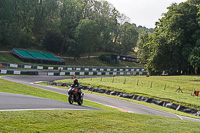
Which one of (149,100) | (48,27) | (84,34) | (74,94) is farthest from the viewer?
(48,27)

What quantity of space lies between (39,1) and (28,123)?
86752mm

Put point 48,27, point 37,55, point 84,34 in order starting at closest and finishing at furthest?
1. point 37,55
2. point 84,34
3. point 48,27

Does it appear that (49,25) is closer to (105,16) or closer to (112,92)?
(105,16)

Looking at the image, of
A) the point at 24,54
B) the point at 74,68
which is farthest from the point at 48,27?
the point at 74,68

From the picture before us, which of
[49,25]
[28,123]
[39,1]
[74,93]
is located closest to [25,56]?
[49,25]

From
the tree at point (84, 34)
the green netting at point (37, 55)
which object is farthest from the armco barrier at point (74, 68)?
the tree at point (84, 34)

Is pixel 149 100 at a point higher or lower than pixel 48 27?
lower

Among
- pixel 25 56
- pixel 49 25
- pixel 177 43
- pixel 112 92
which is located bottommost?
pixel 112 92

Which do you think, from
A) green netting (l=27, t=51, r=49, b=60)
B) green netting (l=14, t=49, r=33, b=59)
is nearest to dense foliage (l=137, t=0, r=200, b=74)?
green netting (l=27, t=51, r=49, b=60)

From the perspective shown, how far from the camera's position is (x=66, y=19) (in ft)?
274

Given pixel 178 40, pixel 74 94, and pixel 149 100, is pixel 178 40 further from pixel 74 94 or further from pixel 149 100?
pixel 74 94

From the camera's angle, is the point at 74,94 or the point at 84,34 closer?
the point at 74,94

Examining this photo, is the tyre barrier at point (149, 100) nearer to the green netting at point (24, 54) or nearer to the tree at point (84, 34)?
the green netting at point (24, 54)

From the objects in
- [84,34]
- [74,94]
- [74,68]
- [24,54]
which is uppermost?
[84,34]
